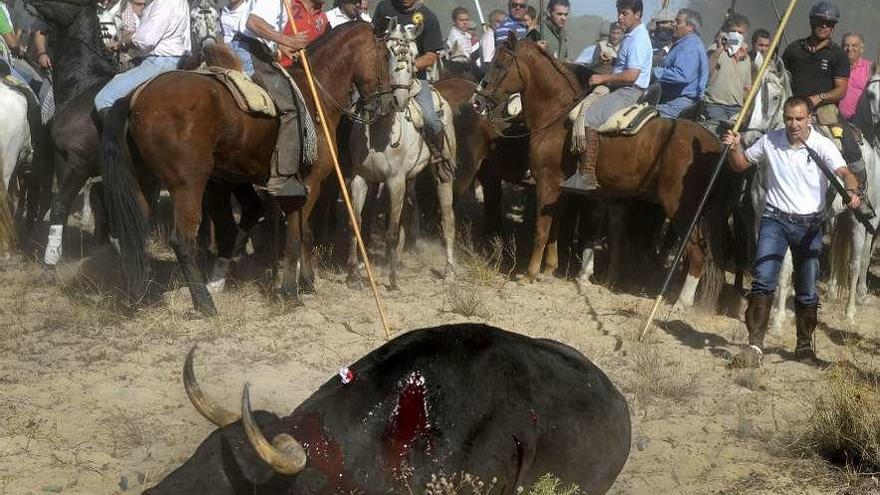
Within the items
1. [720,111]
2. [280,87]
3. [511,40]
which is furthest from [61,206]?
[720,111]

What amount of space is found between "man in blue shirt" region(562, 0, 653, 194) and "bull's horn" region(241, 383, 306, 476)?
800 centimetres

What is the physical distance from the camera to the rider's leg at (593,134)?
12742 millimetres

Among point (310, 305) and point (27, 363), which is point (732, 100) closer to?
point (310, 305)

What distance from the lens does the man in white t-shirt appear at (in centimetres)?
979

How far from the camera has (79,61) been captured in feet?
39.9

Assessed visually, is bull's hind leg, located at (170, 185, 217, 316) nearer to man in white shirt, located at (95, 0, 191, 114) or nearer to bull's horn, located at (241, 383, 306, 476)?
man in white shirt, located at (95, 0, 191, 114)

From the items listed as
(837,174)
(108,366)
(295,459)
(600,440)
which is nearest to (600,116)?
(837,174)

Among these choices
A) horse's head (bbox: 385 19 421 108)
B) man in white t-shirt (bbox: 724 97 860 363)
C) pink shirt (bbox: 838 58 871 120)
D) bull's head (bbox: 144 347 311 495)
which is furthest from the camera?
pink shirt (bbox: 838 58 871 120)

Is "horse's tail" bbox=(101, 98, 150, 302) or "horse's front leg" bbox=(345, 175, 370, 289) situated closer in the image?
"horse's tail" bbox=(101, 98, 150, 302)

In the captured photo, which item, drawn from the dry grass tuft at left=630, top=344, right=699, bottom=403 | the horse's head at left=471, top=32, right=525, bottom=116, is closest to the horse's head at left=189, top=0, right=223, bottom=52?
the horse's head at left=471, top=32, right=525, bottom=116

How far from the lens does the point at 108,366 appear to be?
894cm

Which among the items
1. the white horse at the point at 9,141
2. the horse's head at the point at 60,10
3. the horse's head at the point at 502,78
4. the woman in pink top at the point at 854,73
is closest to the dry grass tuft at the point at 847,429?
the horse's head at the point at 502,78

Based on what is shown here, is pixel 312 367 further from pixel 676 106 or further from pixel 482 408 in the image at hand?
pixel 676 106

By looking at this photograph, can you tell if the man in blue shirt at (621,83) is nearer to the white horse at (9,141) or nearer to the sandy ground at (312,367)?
the sandy ground at (312,367)
